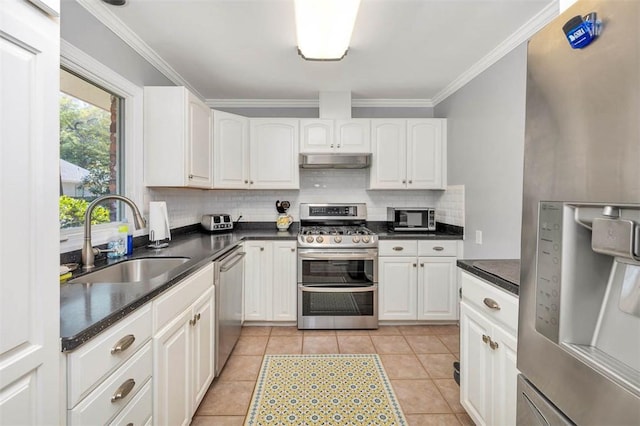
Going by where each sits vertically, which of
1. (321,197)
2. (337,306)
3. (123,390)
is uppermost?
(321,197)

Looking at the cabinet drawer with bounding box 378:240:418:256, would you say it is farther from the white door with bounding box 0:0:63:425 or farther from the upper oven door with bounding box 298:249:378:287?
the white door with bounding box 0:0:63:425

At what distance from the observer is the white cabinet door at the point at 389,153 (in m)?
3.36

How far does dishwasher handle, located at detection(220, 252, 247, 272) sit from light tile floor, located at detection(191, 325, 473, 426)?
754 mm

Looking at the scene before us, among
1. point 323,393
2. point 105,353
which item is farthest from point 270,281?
point 105,353

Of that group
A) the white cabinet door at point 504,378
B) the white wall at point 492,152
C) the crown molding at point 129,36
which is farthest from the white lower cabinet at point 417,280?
the crown molding at point 129,36

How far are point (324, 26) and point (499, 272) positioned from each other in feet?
5.49

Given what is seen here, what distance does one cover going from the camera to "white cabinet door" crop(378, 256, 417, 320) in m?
3.10

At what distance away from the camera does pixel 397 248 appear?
310 centimetres

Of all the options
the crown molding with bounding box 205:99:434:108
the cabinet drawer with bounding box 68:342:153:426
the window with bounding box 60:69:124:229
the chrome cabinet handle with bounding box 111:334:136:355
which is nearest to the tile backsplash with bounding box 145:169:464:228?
the crown molding with bounding box 205:99:434:108

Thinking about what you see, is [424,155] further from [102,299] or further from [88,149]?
[102,299]

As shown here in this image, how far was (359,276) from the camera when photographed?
10.1 ft

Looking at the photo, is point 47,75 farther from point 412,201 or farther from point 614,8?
point 412,201

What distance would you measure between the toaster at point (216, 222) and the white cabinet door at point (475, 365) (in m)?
2.47

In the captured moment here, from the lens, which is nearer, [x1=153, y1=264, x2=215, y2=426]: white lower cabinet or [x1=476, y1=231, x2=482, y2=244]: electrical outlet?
[x1=153, y1=264, x2=215, y2=426]: white lower cabinet
